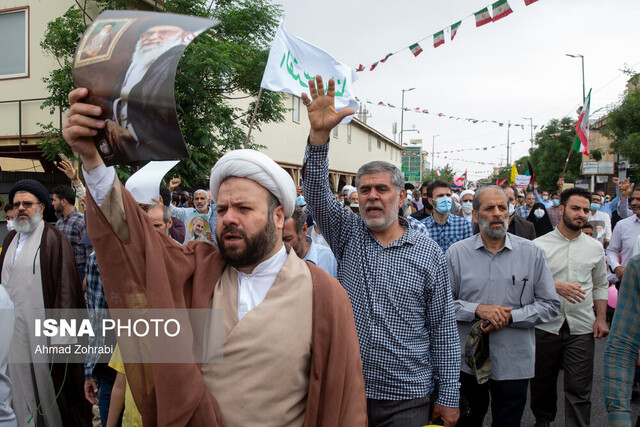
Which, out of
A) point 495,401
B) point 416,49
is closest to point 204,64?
point 416,49

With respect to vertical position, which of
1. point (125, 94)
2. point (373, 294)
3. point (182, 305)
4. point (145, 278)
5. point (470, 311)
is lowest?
point (470, 311)

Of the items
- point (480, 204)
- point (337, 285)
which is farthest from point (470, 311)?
point (337, 285)

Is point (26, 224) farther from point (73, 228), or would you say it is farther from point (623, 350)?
point (623, 350)

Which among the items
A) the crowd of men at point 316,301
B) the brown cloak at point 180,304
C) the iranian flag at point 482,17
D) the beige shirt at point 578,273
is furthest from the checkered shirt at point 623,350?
the iranian flag at point 482,17

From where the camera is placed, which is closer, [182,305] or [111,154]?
[111,154]

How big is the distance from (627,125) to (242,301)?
25.9 m

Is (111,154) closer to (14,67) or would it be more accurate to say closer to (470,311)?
(470,311)

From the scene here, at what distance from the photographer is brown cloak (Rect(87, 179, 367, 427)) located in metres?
1.51

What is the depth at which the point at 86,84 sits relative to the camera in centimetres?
139

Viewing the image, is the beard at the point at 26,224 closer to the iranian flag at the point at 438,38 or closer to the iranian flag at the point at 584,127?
the iranian flag at the point at 438,38

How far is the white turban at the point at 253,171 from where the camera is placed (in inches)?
72.4

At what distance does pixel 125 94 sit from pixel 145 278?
61 centimetres

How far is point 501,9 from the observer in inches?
298

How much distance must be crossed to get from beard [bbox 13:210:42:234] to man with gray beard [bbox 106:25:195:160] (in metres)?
3.25
